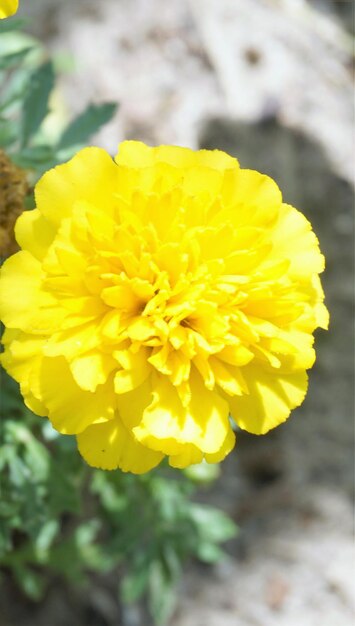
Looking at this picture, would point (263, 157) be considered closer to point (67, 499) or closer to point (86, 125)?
point (86, 125)

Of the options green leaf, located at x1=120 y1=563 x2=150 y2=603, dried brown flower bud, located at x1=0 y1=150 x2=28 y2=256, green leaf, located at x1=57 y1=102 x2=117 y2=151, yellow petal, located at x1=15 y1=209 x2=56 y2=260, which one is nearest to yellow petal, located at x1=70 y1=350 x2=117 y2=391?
yellow petal, located at x1=15 y1=209 x2=56 y2=260

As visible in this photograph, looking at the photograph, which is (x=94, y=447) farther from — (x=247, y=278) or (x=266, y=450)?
(x=266, y=450)

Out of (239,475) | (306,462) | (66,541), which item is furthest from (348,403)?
(66,541)

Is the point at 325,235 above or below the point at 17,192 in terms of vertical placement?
below

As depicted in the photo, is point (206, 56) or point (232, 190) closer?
point (232, 190)

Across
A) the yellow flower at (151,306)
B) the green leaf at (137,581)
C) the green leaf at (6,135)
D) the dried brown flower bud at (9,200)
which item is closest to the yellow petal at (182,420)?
the yellow flower at (151,306)

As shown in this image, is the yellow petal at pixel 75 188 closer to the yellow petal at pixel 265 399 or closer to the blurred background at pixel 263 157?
the yellow petal at pixel 265 399

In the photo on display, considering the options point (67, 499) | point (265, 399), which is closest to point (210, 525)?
point (67, 499)
